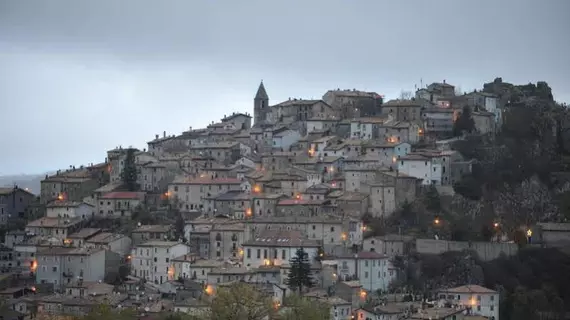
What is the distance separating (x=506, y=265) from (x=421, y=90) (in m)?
27.0

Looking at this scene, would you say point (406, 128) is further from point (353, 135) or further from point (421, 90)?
point (421, 90)

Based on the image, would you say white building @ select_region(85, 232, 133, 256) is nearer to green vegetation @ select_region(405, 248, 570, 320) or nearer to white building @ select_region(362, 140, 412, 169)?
white building @ select_region(362, 140, 412, 169)

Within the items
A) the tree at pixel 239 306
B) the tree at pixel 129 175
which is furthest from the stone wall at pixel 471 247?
the tree at pixel 129 175

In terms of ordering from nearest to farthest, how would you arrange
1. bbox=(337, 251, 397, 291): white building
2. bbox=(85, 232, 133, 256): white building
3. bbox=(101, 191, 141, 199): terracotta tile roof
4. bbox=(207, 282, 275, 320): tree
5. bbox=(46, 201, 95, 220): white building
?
bbox=(207, 282, 275, 320): tree, bbox=(337, 251, 397, 291): white building, bbox=(85, 232, 133, 256): white building, bbox=(46, 201, 95, 220): white building, bbox=(101, 191, 141, 199): terracotta tile roof

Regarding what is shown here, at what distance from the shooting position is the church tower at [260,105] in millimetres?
100812

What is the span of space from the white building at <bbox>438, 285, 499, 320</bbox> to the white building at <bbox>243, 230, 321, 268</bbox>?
8440 mm

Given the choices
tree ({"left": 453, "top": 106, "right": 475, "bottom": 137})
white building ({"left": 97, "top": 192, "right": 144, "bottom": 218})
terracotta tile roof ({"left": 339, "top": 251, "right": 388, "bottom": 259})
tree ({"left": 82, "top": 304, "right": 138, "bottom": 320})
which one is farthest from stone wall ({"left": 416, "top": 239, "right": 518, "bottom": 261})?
white building ({"left": 97, "top": 192, "right": 144, "bottom": 218})

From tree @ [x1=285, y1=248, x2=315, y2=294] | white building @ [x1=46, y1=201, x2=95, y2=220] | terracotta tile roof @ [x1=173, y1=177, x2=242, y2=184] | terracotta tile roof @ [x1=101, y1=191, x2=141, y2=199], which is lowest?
tree @ [x1=285, y1=248, x2=315, y2=294]

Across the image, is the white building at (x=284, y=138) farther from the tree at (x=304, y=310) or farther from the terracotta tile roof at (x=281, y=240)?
A: the tree at (x=304, y=310)

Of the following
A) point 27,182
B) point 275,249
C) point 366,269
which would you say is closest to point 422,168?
point 366,269

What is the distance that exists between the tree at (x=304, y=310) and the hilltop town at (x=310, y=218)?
52cm

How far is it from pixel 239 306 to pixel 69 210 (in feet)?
77.7

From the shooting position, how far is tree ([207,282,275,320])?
2336 inches

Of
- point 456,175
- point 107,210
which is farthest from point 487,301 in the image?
point 107,210
